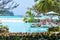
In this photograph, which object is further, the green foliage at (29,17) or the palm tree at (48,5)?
the green foliage at (29,17)

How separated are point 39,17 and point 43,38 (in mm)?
16789

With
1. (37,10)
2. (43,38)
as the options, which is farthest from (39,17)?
(43,38)

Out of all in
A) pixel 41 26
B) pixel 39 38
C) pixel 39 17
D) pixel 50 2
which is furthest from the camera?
pixel 39 17

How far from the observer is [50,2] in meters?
22.0

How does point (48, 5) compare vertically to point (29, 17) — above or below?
above

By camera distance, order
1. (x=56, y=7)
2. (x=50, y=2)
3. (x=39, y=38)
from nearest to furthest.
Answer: (x=39, y=38), (x=50, y=2), (x=56, y=7)

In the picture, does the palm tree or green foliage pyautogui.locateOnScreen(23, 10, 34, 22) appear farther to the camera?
green foliage pyautogui.locateOnScreen(23, 10, 34, 22)

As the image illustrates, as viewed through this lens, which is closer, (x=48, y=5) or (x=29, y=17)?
(x=48, y=5)

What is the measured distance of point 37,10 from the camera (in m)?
24.7

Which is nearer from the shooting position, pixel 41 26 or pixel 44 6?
pixel 41 26

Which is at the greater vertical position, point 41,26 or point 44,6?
point 44,6

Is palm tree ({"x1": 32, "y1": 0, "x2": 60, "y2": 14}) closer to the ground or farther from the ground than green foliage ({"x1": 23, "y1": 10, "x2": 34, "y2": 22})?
farther from the ground

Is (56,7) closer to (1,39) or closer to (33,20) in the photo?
(33,20)

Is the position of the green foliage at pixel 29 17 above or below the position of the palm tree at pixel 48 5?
below
